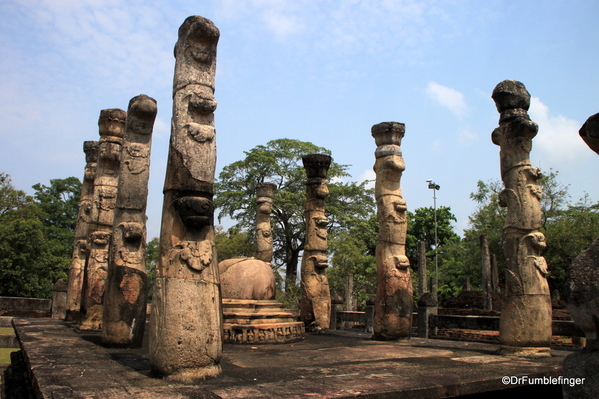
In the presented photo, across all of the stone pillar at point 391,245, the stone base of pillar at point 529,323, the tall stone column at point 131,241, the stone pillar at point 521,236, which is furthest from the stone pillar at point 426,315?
the tall stone column at point 131,241

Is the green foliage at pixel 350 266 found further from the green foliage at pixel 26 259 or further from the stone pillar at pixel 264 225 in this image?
the green foliage at pixel 26 259

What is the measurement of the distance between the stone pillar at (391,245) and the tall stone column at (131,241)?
166 inches

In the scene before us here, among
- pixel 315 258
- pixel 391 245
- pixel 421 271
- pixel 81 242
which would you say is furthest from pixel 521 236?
pixel 421 271

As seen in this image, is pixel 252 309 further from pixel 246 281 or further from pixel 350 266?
pixel 350 266

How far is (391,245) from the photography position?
8.98 metres

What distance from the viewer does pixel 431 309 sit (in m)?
11.3

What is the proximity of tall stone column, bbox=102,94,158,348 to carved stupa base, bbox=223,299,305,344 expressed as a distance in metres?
1.83

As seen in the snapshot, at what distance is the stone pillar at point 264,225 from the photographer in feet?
47.3

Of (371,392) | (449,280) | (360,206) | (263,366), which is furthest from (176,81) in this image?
(449,280)

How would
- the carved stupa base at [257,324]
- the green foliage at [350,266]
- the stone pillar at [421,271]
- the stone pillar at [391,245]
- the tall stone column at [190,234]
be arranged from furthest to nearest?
the green foliage at [350,266], the stone pillar at [421,271], the stone pillar at [391,245], the carved stupa base at [257,324], the tall stone column at [190,234]

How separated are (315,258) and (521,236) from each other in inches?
223

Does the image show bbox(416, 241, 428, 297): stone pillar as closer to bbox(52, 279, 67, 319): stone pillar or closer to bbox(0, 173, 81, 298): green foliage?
bbox(52, 279, 67, 319): stone pillar

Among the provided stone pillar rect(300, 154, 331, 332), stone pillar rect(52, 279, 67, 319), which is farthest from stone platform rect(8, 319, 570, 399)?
stone pillar rect(52, 279, 67, 319)

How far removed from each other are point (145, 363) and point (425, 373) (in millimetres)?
3031
